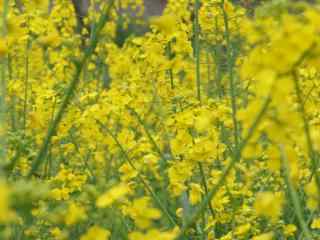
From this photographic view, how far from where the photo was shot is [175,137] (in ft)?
9.33

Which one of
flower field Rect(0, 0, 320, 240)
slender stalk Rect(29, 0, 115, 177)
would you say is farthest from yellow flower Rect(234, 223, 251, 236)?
slender stalk Rect(29, 0, 115, 177)

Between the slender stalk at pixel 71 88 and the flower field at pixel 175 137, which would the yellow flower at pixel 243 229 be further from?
the slender stalk at pixel 71 88

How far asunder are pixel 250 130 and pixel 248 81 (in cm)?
191

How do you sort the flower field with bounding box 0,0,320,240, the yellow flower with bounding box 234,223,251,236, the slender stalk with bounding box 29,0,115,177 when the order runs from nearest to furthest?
the flower field with bounding box 0,0,320,240 → the slender stalk with bounding box 29,0,115,177 → the yellow flower with bounding box 234,223,251,236

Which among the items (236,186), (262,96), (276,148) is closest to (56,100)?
(236,186)

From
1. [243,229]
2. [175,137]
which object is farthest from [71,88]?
[175,137]

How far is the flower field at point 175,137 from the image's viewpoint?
1.63 metres

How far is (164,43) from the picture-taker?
316 cm

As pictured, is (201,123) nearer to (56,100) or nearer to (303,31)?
(303,31)

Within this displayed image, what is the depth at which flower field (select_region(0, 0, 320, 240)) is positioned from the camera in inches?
64.2

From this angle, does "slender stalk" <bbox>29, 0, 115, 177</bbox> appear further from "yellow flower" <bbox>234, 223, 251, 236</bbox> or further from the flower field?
"yellow flower" <bbox>234, 223, 251, 236</bbox>

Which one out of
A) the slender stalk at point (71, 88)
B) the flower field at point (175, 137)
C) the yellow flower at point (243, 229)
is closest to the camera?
the flower field at point (175, 137)

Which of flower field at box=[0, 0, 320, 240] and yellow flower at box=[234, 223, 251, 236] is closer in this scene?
flower field at box=[0, 0, 320, 240]

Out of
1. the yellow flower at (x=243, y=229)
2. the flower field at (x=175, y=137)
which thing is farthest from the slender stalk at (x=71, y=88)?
the yellow flower at (x=243, y=229)
